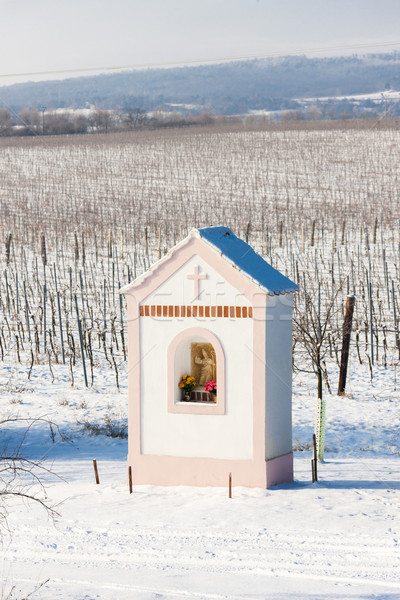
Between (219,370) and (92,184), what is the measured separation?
40.8 m

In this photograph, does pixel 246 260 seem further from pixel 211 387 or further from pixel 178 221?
pixel 178 221

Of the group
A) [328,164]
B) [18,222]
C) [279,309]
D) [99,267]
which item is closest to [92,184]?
[18,222]

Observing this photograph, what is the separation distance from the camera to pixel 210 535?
10391 mm

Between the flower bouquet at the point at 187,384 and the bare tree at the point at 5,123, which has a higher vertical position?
the bare tree at the point at 5,123

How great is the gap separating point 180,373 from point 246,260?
6.55 ft

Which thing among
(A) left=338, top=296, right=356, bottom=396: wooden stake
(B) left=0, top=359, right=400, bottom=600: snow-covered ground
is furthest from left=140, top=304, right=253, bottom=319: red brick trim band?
(A) left=338, top=296, right=356, bottom=396: wooden stake

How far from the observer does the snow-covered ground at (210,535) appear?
28.7ft

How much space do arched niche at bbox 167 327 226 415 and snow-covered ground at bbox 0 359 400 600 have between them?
46.0 inches

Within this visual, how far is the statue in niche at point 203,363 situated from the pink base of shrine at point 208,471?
1.32 metres

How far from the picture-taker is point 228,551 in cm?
981

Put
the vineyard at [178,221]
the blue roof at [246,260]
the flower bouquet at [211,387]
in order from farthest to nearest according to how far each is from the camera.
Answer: the vineyard at [178,221]
the flower bouquet at [211,387]
the blue roof at [246,260]

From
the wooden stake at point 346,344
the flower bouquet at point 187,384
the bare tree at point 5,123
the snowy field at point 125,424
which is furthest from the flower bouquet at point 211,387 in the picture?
the bare tree at point 5,123

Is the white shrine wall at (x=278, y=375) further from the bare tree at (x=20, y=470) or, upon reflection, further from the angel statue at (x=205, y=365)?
the bare tree at (x=20, y=470)

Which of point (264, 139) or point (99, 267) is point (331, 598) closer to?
point (99, 267)
